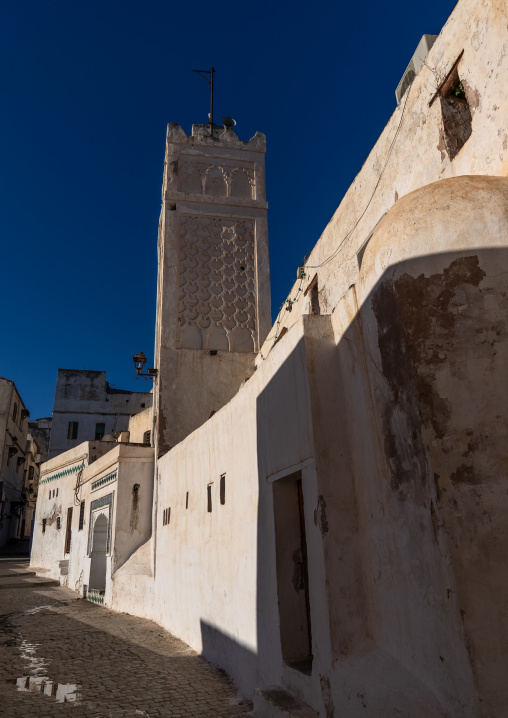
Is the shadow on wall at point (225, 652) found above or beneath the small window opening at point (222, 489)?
beneath

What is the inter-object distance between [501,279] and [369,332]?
34.1 inches

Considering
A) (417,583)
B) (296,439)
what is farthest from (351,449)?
(417,583)

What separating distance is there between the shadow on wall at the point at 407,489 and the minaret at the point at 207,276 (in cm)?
672

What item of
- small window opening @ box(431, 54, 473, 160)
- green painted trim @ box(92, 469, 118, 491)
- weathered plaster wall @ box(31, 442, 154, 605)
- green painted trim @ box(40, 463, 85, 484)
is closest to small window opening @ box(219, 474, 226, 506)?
small window opening @ box(431, 54, 473, 160)

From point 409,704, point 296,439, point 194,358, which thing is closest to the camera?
point 409,704

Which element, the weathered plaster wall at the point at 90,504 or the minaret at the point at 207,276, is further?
the weathered plaster wall at the point at 90,504

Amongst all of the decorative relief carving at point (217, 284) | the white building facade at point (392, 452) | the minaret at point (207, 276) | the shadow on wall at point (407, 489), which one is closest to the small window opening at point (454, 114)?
the white building facade at point (392, 452)

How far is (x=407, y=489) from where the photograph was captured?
9.67ft

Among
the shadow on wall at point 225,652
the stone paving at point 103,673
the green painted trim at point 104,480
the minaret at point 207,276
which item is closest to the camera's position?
the stone paving at point 103,673

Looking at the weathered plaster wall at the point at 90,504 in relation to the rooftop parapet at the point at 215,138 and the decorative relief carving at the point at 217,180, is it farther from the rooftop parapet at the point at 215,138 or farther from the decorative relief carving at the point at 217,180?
the rooftop parapet at the point at 215,138

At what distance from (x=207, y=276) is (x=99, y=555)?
24.0 ft

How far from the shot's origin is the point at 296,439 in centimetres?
423

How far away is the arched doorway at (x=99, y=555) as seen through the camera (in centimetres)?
1280

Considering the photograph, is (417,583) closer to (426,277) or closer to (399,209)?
(426,277)
